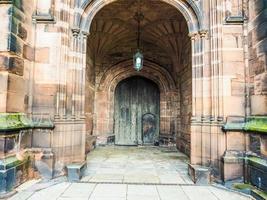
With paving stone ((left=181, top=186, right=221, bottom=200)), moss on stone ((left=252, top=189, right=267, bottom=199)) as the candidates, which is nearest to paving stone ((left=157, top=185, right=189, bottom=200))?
paving stone ((left=181, top=186, right=221, bottom=200))

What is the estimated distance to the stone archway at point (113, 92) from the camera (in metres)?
9.36

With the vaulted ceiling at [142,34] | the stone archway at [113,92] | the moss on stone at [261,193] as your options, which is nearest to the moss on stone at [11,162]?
the moss on stone at [261,193]

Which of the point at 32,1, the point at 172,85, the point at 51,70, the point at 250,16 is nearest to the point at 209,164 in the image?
the point at 250,16

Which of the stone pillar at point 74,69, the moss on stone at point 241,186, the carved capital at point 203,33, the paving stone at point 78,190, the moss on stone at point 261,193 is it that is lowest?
the paving stone at point 78,190

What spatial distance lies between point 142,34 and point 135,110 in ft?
10.7

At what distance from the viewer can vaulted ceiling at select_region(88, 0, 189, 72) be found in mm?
6984

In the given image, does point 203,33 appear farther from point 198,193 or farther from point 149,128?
point 149,128

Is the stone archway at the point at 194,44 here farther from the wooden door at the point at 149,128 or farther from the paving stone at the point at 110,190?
the wooden door at the point at 149,128

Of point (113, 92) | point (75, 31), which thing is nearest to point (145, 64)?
point (113, 92)

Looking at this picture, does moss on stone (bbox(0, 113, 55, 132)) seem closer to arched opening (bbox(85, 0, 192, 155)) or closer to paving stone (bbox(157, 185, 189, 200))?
paving stone (bbox(157, 185, 189, 200))

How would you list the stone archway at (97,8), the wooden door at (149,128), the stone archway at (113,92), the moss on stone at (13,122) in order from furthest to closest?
the wooden door at (149,128) < the stone archway at (113,92) < the stone archway at (97,8) < the moss on stone at (13,122)

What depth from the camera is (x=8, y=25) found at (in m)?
3.61

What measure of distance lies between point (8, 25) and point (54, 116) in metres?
1.64

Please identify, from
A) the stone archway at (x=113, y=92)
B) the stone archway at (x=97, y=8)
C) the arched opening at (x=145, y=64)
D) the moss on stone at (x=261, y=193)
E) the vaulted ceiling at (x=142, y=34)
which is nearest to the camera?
the moss on stone at (x=261, y=193)
